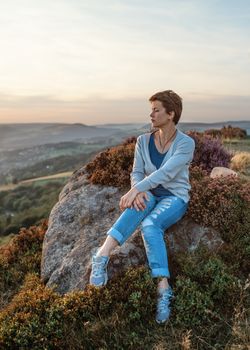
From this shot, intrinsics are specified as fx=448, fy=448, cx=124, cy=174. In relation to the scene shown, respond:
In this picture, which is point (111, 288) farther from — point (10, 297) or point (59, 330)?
point (10, 297)

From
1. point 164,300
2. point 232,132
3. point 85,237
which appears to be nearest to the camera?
point 164,300

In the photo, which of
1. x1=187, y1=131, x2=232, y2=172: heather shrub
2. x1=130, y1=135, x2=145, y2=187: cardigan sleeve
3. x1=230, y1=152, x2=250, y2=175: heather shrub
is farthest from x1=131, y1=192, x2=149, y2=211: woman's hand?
x1=230, y1=152, x2=250, y2=175: heather shrub

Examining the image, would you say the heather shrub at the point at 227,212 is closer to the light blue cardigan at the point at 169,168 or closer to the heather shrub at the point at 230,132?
the light blue cardigan at the point at 169,168

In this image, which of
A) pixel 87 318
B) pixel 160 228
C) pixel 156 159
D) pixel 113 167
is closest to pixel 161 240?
pixel 160 228

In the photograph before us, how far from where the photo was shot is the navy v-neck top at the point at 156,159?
7441 mm

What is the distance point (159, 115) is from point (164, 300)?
114 inches

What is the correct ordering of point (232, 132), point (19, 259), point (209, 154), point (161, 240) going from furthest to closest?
1. point (232, 132)
2. point (209, 154)
3. point (19, 259)
4. point (161, 240)

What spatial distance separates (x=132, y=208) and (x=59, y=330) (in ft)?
6.86

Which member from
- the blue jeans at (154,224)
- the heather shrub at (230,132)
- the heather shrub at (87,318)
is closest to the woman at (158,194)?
the blue jeans at (154,224)

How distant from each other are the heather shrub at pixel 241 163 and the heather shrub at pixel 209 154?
5.33 ft

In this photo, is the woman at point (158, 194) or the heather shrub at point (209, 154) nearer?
the woman at point (158, 194)

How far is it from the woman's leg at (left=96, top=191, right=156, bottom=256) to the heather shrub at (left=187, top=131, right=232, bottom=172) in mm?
4433

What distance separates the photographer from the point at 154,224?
6.97 m

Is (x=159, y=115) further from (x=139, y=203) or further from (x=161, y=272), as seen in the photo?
(x=161, y=272)
